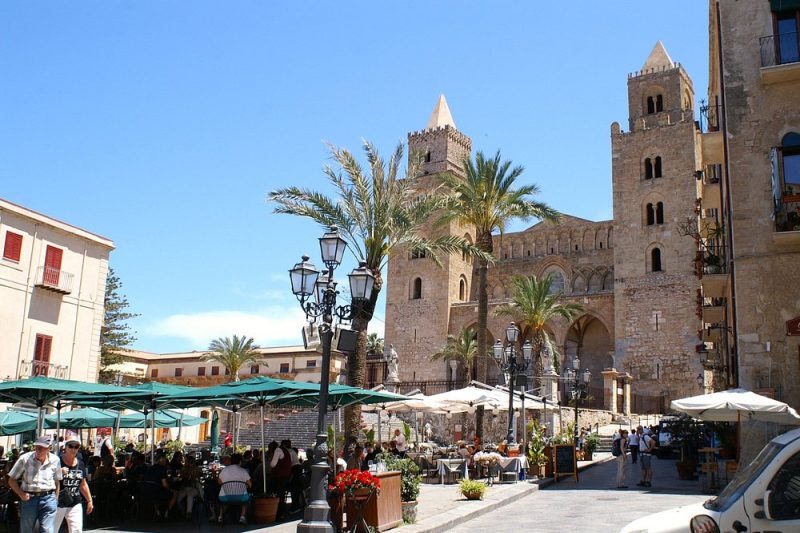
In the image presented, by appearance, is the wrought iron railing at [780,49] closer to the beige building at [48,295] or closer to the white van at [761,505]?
the white van at [761,505]

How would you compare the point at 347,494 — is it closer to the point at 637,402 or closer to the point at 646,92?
the point at 637,402

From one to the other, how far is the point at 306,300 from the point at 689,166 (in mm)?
35275

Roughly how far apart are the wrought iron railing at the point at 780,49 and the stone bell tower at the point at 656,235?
23431 millimetres

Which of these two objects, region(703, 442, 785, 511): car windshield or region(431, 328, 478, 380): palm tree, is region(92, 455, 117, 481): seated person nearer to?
region(703, 442, 785, 511): car windshield

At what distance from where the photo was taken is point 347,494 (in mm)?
9656

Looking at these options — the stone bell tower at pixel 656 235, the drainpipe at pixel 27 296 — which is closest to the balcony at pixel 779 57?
the drainpipe at pixel 27 296

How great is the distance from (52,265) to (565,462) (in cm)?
1877

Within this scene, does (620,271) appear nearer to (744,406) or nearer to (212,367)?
(744,406)

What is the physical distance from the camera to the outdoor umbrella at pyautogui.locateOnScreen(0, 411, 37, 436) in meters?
15.8

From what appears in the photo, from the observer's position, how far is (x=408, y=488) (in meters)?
10.9

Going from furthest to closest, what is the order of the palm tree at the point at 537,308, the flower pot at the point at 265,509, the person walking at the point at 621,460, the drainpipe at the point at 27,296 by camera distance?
the palm tree at the point at 537,308
the drainpipe at the point at 27,296
the person walking at the point at 621,460
the flower pot at the point at 265,509

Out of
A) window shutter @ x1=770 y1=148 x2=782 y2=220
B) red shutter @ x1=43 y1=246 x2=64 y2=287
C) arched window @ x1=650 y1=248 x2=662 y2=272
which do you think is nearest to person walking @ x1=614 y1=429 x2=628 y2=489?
window shutter @ x1=770 y1=148 x2=782 y2=220

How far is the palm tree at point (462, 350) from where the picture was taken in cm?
4241

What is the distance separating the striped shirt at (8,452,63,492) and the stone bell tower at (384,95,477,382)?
126 feet
